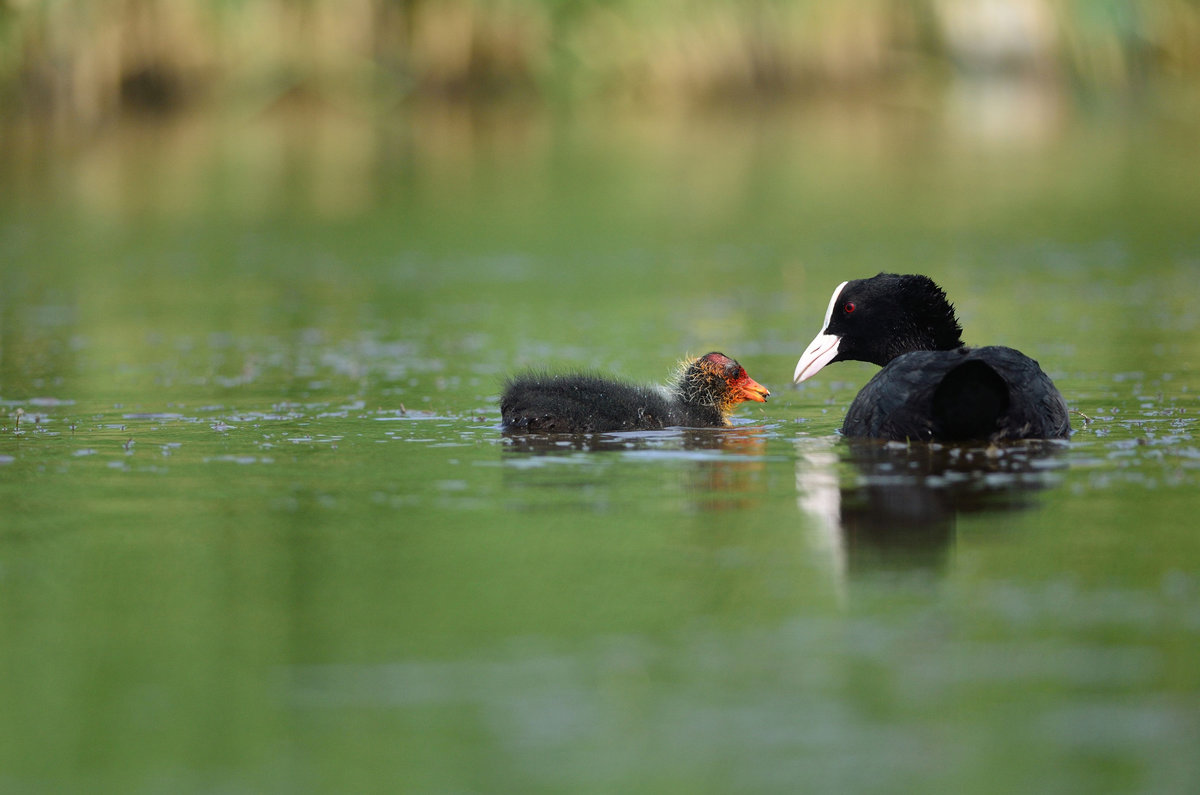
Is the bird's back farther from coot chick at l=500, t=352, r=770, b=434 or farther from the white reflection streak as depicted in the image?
coot chick at l=500, t=352, r=770, b=434

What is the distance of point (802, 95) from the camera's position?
3778cm

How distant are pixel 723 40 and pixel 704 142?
363cm

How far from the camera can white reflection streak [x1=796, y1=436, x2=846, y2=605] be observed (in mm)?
5895

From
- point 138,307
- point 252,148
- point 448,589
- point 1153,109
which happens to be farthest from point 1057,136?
point 448,589

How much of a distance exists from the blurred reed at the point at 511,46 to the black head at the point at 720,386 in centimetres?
2030

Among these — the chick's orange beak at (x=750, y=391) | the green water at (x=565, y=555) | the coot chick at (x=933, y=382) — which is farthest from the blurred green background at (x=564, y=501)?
the coot chick at (x=933, y=382)

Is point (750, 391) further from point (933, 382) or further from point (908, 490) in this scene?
point (908, 490)

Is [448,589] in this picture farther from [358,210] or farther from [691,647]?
[358,210]

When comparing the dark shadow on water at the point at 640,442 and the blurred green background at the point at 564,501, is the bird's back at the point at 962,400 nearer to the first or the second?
the blurred green background at the point at 564,501

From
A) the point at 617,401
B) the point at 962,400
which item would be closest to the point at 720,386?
A: the point at 617,401

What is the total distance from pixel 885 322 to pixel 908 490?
101 inches

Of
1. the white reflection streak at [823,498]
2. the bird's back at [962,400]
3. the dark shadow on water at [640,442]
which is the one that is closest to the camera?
the white reflection streak at [823,498]

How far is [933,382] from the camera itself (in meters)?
8.01

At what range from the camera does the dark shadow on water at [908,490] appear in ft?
19.8
